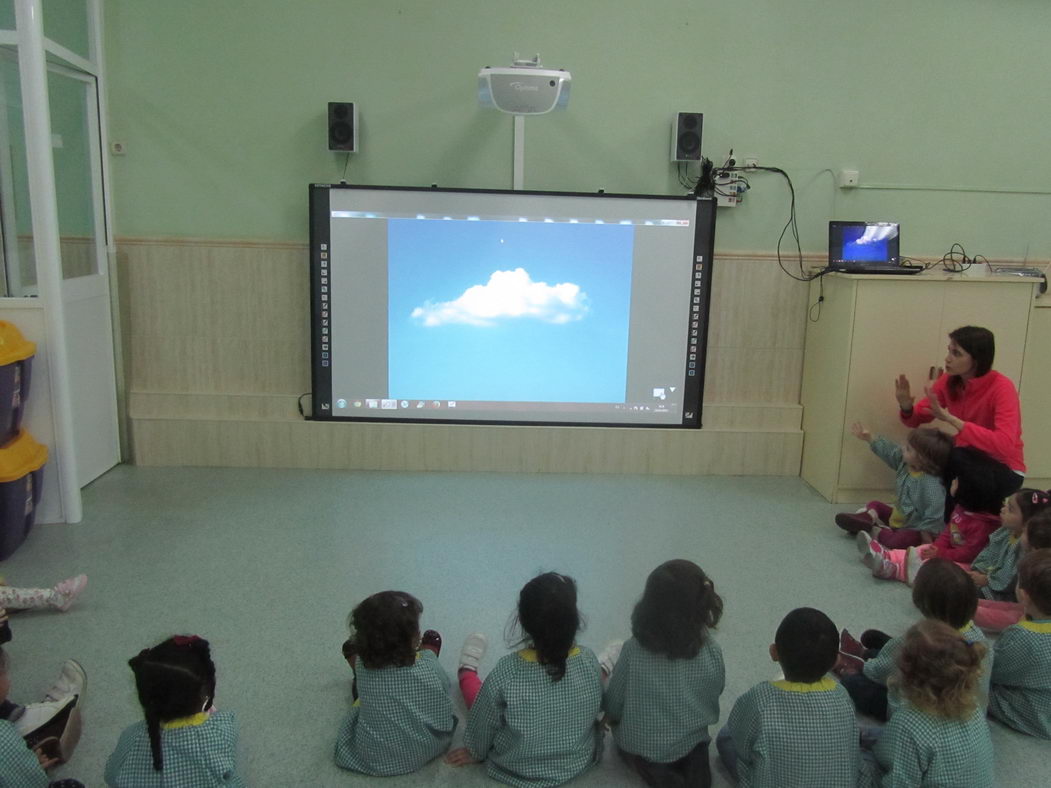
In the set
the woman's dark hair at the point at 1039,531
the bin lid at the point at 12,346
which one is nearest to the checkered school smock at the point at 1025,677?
the woman's dark hair at the point at 1039,531

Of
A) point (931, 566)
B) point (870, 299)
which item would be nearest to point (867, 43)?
point (870, 299)

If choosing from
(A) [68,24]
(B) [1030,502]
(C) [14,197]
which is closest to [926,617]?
(B) [1030,502]

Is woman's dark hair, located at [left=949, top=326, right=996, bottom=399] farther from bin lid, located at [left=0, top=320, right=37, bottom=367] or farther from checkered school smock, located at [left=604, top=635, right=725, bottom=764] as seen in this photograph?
bin lid, located at [left=0, top=320, right=37, bottom=367]

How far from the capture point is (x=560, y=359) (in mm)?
4496

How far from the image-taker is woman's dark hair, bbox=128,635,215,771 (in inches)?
70.8

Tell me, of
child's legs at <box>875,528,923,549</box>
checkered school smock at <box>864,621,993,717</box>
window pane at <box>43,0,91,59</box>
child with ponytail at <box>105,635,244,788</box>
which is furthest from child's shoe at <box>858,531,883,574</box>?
window pane at <box>43,0,91,59</box>

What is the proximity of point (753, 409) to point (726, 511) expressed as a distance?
814 millimetres

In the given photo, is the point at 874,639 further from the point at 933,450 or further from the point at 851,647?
the point at 933,450

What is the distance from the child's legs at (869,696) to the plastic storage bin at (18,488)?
10.00ft

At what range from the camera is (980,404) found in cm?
385

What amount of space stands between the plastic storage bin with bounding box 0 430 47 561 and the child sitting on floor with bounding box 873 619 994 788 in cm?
315

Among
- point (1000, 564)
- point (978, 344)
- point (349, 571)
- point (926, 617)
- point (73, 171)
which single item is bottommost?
point (349, 571)

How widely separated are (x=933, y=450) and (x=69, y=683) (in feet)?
10.9

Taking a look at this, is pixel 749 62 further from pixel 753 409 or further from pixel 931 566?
pixel 931 566
